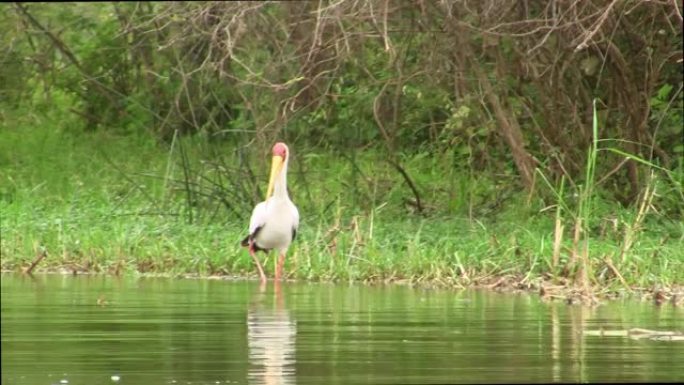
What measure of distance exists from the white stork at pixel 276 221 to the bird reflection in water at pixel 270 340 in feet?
5.06

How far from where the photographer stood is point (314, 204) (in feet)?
55.2

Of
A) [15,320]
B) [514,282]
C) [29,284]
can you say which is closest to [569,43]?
[514,282]

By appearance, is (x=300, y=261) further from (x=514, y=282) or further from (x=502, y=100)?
(x=502, y=100)

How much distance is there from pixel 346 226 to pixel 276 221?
120 cm

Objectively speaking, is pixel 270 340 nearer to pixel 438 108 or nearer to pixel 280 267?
pixel 280 267

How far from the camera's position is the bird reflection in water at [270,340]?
809 centimetres

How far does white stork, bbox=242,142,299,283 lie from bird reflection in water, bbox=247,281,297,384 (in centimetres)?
154

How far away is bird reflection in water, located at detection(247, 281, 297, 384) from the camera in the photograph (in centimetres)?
809

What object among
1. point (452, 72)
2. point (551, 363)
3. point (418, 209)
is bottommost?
point (551, 363)

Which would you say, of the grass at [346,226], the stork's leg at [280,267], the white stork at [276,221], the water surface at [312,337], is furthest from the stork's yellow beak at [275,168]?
the water surface at [312,337]

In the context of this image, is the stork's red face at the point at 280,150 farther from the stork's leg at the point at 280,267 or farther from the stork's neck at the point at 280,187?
the stork's leg at the point at 280,267

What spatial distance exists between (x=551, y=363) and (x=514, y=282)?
15.2ft

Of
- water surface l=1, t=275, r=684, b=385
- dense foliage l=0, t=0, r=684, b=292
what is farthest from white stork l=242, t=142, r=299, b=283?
water surface l=1, t=275, r=684, b=385

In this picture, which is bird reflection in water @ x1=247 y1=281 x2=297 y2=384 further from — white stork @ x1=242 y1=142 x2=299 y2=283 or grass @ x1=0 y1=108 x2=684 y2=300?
grass @ x1=0 y1=108 x2=684 y2=300
